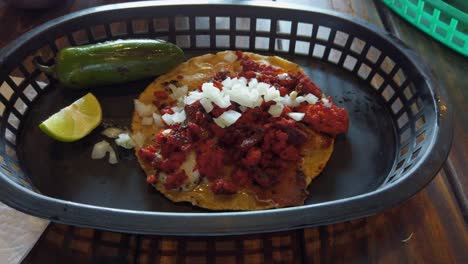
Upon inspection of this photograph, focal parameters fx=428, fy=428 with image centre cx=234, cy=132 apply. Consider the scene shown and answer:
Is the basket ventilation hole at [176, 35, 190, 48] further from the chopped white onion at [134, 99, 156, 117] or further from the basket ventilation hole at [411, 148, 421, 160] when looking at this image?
the basket ventilation hole at [411, 148, 421, 160]

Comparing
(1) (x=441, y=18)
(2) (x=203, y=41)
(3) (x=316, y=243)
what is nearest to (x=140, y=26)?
(2) (x=203, y=41)

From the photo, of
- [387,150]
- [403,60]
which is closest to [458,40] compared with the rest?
[403,60]

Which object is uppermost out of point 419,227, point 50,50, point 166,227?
point 166,227

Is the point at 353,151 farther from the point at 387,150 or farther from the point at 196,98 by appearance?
the point at 196,98

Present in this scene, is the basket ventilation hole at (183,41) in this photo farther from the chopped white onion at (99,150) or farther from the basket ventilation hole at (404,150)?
the basket ventilation hole at (404,150)

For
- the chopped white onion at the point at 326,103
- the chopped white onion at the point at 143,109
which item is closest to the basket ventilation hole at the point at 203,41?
the chopped white onion at the point at 143,109

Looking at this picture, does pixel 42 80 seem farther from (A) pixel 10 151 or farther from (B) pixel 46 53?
(A) pixel 10 151

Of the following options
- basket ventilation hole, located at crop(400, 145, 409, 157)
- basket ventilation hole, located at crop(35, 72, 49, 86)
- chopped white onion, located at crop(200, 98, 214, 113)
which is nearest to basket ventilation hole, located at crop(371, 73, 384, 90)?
basket ventilation hole, located at crop(400, 145, 409, 157)
